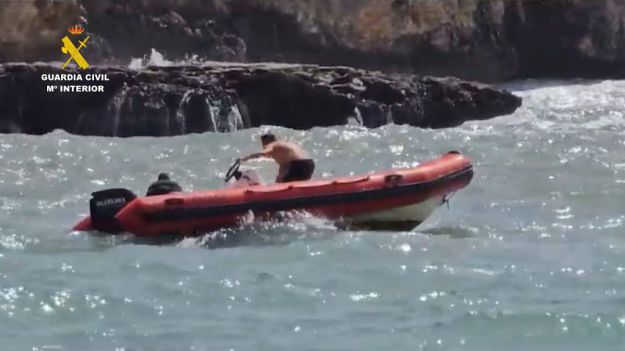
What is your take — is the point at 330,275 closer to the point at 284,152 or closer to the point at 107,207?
the point at 107,207

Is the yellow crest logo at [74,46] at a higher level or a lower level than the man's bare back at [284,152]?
higher

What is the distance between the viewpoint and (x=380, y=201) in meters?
10.3

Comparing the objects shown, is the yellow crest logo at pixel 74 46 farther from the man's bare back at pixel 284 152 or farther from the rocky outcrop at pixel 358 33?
the man's bare back at pixel 284 152

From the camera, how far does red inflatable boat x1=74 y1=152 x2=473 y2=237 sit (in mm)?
9984

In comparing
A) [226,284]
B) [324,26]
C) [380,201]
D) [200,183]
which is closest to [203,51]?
[324,26]

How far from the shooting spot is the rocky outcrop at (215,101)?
17.8m

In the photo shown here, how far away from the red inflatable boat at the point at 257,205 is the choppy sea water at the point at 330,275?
0.50ft

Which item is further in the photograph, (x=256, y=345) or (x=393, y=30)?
(x=393, y=30)

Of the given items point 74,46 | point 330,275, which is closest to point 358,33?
point 74,46

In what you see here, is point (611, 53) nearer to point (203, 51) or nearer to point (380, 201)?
point (203, 51)

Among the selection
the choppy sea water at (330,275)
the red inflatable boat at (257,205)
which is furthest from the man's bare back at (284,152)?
the choppy sea water at (330,275)

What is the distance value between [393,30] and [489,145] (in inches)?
278

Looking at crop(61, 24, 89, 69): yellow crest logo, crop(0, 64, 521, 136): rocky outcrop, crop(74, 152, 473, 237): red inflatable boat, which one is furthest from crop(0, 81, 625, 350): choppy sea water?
crop(61, 24, 89, 69): yellow crest logo

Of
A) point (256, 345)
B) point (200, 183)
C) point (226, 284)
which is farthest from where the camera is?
point (200, 183)
